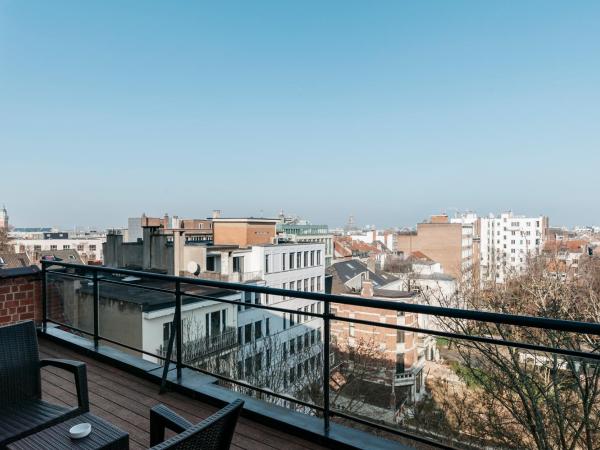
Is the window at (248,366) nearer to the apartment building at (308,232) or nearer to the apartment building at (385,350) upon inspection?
the apartment building at (385,350)

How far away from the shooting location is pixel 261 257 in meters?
29.7

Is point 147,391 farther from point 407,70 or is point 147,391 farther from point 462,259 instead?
point 462,259

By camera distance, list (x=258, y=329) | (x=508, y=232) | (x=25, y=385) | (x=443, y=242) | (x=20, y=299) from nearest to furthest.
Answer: (x=25, y=385)
(x=20, y=299)
(x=258, y=329)
(x=443, y=242)
(x=508, y=232)

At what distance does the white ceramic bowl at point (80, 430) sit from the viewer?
167cm

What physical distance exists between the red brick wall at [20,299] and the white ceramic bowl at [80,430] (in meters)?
4.15

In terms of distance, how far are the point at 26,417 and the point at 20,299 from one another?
3755mm

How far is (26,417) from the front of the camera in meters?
2.07

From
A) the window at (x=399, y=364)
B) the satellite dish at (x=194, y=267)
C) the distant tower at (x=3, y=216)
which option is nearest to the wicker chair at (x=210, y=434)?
the window at (x=399, y=364)

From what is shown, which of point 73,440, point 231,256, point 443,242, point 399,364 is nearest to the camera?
point 73,440

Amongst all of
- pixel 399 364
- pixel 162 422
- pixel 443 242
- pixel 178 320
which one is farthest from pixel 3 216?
pixel 443 242

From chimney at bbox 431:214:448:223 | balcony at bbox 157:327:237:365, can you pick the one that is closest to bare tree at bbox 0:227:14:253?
balcony at bbox 157:327:237:365

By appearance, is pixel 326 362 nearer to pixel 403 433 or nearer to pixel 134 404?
pixel 403 433

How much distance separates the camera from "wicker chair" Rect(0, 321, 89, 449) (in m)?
2.06

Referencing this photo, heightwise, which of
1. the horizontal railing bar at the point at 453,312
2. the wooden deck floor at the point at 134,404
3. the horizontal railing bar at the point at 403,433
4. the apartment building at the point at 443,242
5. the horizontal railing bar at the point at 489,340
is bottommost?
the apartment building at the point at 443,242
